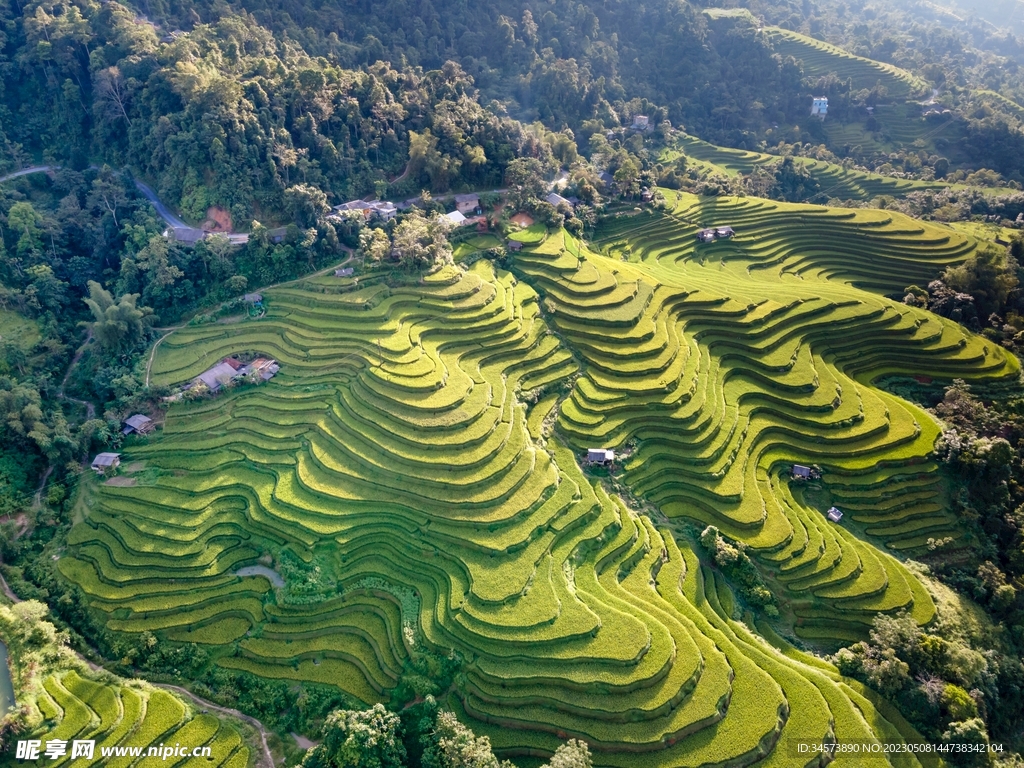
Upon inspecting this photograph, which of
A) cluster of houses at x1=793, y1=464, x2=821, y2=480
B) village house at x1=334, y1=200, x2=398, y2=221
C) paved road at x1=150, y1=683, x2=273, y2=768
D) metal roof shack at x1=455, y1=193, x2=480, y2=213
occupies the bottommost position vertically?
paved road at x1=150, y1=683, x2=273, y2=768

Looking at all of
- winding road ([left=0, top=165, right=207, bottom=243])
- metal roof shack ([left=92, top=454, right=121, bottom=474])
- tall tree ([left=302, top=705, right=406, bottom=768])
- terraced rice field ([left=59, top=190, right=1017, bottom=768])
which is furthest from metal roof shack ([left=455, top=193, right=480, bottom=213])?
tall tree ([left=302, top=705, right=406, bottom=768])

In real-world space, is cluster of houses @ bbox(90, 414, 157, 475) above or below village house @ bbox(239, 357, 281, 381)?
below

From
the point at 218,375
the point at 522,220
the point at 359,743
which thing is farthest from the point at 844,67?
the point at 359,743

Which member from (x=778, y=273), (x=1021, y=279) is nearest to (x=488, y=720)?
(x=778, y=273)

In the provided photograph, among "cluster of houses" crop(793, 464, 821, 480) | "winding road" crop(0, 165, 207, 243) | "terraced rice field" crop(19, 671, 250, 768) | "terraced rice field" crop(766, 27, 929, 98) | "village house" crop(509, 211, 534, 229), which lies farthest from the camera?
"terraced rice field" crop(766, 27, 929, 98)

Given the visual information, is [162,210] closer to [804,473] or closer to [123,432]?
[123,432]

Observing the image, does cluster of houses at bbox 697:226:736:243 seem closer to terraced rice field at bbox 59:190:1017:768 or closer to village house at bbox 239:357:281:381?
terraced rice field at bbox 59:190:1017:768

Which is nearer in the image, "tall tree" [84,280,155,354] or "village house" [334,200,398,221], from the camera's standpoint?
"tall tree" [84,280,155,354]

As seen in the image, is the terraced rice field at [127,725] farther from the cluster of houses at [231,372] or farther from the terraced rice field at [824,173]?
the terraced rice field at [824,173]
